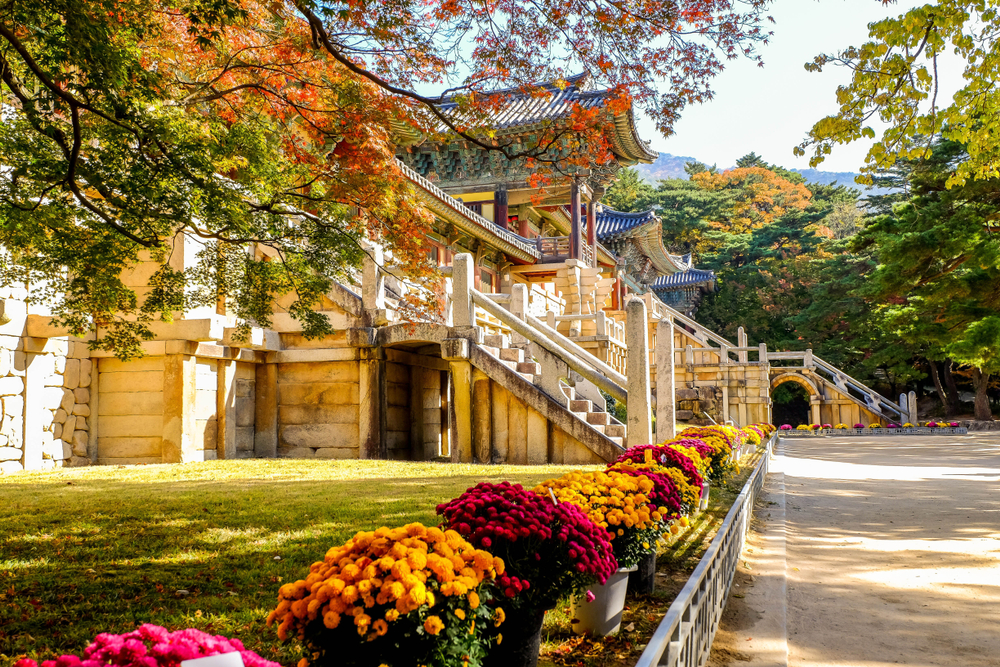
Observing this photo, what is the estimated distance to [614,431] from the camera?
10219 mm

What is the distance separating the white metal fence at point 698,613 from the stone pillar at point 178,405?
28.0ft

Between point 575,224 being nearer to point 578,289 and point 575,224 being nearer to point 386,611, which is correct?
point 578,289

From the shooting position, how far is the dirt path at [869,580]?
3.55 meters

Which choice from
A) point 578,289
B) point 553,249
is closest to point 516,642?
point 578,289

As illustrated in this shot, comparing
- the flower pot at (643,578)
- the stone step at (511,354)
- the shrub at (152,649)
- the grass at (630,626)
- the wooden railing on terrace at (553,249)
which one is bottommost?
the grass at (630,626)

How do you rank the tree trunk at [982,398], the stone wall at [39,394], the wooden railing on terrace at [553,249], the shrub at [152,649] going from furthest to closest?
the tree trunk at [982,398] < the wooden railing on terrace at [553,249] < the stone wall at [39,394] < the shrub at [152,649]

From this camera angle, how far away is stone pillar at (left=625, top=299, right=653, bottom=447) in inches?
369

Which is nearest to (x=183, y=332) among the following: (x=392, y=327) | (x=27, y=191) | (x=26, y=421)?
(x=26, y=421)

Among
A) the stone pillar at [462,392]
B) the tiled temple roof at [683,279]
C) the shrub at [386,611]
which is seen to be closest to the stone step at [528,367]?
the stone pillar at [462,392]

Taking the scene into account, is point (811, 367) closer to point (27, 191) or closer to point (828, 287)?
point (828, 287)

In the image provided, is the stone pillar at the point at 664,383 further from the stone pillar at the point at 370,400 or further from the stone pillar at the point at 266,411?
the stone pillar at the point at 266,411

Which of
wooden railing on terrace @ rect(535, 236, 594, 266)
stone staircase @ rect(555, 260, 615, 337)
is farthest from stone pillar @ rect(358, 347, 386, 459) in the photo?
wooden railing on terrace @ rect(535, 236, 594, 266)

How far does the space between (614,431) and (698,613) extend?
7180 mm

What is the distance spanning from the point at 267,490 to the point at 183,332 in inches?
170
